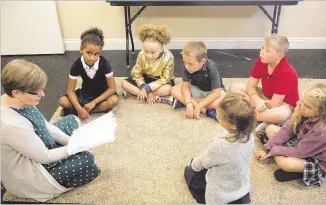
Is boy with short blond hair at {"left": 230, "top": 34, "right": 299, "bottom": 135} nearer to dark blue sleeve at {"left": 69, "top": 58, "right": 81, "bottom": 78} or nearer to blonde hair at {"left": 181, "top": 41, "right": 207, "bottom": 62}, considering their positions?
blonde hair at {"left": 181, "top": 41, "right": 207, "bottom": 62}

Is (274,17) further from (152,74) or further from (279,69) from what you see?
(152,74)

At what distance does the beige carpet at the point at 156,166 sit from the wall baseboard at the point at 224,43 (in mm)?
1020

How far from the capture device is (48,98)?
2.36m

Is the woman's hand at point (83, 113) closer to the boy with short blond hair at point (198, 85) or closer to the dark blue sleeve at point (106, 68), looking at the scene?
the dark blue sleeve at point (106, 68)

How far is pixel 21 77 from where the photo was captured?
130 centimetres

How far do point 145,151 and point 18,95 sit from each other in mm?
762

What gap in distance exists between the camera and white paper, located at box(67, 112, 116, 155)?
148 cm

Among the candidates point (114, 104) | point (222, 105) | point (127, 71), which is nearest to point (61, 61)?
point (127, 71)

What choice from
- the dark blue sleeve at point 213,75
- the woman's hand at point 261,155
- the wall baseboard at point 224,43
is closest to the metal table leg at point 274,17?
the wall baseboard at point 224,43

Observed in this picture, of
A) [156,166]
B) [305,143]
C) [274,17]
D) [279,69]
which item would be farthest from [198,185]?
[274,17]

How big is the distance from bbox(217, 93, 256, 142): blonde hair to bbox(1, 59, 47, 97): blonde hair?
0.72 meters

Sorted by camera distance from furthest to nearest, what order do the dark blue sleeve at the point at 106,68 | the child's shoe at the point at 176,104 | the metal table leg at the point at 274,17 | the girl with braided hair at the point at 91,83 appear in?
the metal table leg at the point at 274,17, the child's shoe at the point at 176,104, the dark blue sleeve at the point at 106,68, the girl with braided hair at the point at 91,83

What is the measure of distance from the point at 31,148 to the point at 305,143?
3.90 ft

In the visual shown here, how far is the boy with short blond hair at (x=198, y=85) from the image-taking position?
1.97 metres
